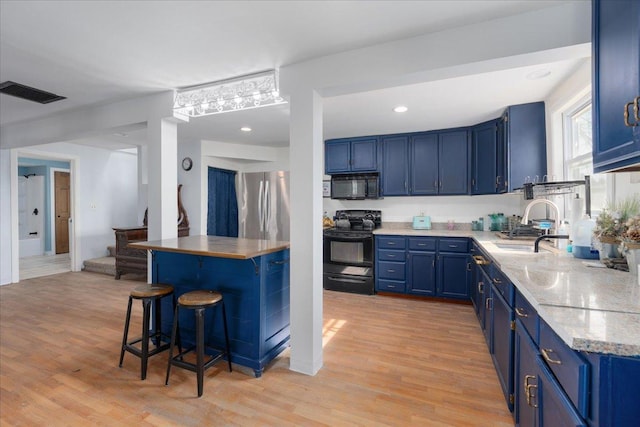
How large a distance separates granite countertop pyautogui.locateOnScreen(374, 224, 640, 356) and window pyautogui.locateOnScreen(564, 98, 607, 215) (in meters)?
0.65

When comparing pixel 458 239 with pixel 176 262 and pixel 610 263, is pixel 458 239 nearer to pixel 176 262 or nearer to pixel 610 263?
pixel 610 263

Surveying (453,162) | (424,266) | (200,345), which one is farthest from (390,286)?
(200,345)

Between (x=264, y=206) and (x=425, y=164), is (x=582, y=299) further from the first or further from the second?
(x=264, y=206)

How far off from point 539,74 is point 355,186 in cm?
264

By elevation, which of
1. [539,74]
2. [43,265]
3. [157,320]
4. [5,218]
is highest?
[539,74]

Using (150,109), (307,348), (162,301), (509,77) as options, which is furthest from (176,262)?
(509,77)

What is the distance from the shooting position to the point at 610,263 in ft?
Answer: 5.54

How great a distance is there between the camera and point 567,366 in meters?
0.96

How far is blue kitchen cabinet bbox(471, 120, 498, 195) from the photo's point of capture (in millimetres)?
3650

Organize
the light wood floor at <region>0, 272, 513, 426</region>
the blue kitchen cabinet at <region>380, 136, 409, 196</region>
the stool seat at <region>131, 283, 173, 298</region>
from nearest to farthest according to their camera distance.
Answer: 1. the light wood floor at <region>0, 272, 513, 426</region>
2. the stool seat at <region>131, 283, 173, 298</region>
3. the blue kitchen cabinet at <region>380, 136, 409, 196</region>

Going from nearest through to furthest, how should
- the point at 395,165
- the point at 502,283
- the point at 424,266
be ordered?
1. the point at 502,283
2. the point at 424,266
3. the point at 395,165

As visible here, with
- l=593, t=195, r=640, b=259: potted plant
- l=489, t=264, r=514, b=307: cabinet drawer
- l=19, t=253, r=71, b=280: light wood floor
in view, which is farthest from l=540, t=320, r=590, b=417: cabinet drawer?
l=19, t=253, r=71, b=280: light wood floor

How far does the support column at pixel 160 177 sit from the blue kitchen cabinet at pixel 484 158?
357cm

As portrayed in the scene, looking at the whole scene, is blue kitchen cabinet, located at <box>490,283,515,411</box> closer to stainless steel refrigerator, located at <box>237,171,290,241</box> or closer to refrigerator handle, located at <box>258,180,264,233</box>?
stainless steel refrigerator, located at <box>237,171,290,241</box>
